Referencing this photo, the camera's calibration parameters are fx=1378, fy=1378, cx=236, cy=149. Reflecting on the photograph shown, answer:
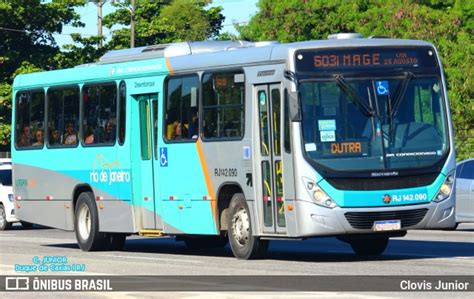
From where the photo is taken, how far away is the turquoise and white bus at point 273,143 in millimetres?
18219

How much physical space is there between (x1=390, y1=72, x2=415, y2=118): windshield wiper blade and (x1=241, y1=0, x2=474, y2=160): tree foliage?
34.5 metres

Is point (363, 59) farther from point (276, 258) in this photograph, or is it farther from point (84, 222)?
point (84, 222)

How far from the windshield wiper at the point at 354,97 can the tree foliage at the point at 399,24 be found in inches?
1378

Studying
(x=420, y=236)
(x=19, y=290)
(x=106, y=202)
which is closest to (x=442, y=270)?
(x=19, y=290)

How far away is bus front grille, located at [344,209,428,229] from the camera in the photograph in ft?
59.5

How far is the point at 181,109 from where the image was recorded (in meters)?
21.0

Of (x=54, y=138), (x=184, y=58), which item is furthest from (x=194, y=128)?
(x=54, y=138)

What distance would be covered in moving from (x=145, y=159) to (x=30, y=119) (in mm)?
4601

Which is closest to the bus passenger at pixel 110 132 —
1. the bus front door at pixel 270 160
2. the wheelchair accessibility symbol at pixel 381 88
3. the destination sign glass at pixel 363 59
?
the bus front door at pixel 270 160

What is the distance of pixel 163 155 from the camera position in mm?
21500

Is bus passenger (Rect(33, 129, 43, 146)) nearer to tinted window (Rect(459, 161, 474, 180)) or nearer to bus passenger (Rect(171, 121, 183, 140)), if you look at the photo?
bus passenger (Rect(171, 121, 183, 140))

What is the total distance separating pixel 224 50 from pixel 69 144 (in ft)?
15.9

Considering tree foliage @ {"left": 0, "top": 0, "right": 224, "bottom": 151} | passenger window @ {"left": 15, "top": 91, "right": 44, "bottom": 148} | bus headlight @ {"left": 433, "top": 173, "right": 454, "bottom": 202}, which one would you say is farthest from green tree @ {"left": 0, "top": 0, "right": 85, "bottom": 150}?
bus headlight @ {"left": 433, "top": 173, "right": 454, "bottom": 202}

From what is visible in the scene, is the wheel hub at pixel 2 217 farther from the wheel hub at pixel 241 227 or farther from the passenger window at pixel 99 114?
the wheel hub at pixel 241 227
